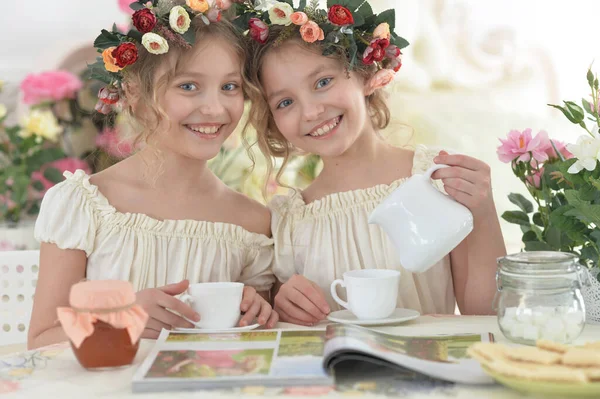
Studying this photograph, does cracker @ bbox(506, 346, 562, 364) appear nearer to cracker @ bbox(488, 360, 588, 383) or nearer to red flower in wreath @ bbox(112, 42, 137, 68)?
cracker @ bbox(488, 360, 588, 383)

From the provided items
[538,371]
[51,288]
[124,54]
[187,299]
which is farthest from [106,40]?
[538,371]

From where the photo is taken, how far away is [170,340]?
99cm

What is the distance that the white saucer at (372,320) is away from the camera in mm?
1124

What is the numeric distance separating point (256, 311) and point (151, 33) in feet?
1.89

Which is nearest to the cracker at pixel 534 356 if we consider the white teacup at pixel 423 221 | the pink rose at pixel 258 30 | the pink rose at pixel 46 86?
the white teacup at pixel 423 221

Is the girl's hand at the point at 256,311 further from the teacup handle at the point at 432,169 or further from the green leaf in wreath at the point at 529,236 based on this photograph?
the green leaf in wreath at the point at 529,236

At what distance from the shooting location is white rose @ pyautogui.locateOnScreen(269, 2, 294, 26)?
1.45 metres

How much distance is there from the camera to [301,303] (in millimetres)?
1247

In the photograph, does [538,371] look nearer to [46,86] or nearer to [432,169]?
[432,169]

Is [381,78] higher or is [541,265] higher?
[381,78]

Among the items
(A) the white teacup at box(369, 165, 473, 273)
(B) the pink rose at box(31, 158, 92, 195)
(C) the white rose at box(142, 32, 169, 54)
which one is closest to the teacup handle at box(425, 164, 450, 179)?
(A) the white teacup at box(369, 165, 473, 273)

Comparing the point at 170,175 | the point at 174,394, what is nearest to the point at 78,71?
the point at 170,175

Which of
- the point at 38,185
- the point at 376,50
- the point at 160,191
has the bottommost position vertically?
the point at 38,185

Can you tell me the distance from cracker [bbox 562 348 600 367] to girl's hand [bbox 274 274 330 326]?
52cm
